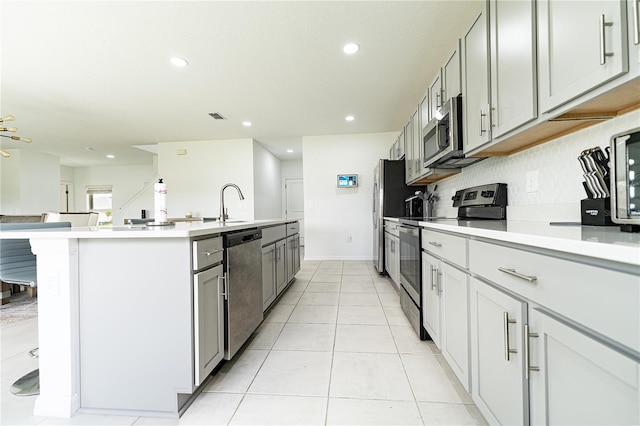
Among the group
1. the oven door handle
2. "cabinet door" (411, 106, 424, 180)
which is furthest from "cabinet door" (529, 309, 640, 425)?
"cabinet door" (411, 106, 424, 180)

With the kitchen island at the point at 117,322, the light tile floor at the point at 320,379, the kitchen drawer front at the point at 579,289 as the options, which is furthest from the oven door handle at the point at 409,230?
the kitchen island at the point at 117,322

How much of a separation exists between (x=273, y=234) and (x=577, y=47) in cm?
237

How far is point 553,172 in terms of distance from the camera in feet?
4.99

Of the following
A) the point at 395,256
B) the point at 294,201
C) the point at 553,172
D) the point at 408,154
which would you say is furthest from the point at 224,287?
the point at 294,201

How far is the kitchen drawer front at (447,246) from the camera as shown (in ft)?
4.28

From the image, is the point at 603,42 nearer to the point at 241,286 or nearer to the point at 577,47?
the point at 577,47

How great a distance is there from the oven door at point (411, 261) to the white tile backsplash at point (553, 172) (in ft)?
2.18

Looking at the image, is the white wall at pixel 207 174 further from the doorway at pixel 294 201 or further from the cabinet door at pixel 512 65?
the cabinet door at pixel 512 65

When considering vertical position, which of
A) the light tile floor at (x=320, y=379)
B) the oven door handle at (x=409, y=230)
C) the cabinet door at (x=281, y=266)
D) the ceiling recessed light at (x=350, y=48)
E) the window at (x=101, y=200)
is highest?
the ceiling recessed light at (x=350, y=48)

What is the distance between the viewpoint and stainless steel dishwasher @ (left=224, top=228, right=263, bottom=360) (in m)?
1.59

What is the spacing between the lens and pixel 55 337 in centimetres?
127

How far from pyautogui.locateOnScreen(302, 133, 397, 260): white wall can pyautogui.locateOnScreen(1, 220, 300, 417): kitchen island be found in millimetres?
4276

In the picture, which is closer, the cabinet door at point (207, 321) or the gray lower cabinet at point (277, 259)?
the cabinet door at point (207, 321)

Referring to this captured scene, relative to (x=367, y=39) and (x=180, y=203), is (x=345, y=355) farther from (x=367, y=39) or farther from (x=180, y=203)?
(x=180, y=203)
